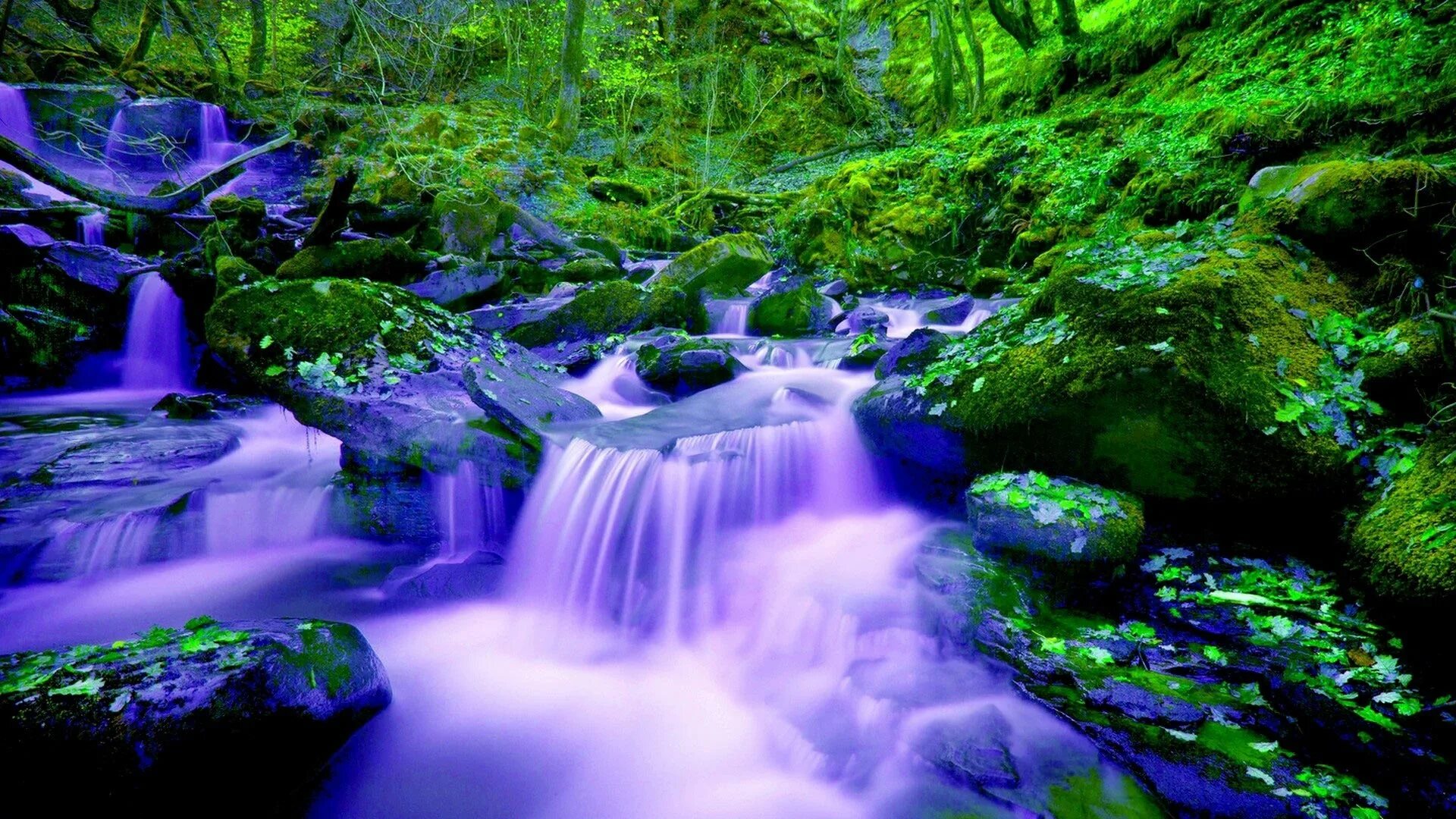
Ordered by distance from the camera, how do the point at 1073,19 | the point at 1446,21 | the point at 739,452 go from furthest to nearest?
the point at 1073,19
the point at 1446,21
the point at 739,452

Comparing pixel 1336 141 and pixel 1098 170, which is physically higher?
pixel 1098 170

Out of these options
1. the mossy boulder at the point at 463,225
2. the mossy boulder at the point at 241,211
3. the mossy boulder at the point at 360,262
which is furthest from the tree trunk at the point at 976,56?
the mossy boulder at the point at 241,211

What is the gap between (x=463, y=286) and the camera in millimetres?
9578

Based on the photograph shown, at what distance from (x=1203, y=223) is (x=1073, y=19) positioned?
9384mm

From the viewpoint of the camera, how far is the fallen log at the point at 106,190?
12.6 feet

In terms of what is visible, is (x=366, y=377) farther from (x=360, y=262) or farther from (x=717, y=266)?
(x=717, y=266)

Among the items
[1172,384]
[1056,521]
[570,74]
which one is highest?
[570,74]

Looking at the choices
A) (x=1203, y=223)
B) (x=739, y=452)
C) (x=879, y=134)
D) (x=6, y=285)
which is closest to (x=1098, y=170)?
(x=1203, y=223)

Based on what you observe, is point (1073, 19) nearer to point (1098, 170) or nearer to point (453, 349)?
Answer: point (1098, 170)

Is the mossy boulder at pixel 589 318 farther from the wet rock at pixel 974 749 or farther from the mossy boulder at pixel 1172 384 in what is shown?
the wet rock at pixel 974 749

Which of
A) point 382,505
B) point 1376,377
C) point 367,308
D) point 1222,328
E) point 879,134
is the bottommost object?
point 382,505

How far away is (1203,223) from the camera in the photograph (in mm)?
4777

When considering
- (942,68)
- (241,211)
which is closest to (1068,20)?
(942,68)

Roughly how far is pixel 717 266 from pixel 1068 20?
852 cm
